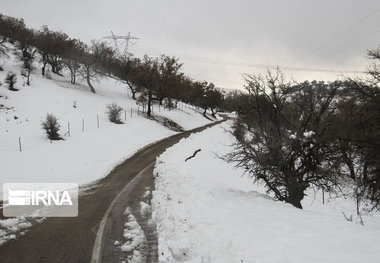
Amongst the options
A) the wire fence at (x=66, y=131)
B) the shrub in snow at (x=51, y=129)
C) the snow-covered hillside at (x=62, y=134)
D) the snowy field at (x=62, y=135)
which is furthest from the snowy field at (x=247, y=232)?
the shrub in snow at (x=51, y=129)

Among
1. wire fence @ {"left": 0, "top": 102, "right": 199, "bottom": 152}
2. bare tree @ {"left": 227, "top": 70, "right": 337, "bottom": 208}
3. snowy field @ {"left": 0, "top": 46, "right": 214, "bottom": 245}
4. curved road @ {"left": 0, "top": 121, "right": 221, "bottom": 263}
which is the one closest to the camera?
curved road @ {"left": 0, "top": 121, "right": 221, "bottom": 263}

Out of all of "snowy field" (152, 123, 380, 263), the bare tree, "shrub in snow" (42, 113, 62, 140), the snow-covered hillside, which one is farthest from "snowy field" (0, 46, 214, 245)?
the bare tree

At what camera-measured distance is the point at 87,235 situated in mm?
7684

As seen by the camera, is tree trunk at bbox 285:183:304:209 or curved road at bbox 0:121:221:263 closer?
curved road at bbox 0:121:221:263

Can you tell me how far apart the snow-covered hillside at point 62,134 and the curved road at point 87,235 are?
174 inches

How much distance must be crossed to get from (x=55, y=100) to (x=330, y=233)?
32245mm

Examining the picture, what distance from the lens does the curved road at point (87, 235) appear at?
6.44 metres

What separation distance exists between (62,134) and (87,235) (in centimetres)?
1846

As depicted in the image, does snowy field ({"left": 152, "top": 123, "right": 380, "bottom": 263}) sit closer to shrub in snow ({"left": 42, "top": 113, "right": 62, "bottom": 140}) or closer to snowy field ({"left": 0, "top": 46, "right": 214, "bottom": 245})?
snowy field ({"left": 0, "top": 46, "right": 214, "bottom": 245})

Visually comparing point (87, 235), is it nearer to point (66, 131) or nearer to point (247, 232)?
point (247, 232)

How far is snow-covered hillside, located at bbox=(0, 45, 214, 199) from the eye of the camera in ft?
54.2

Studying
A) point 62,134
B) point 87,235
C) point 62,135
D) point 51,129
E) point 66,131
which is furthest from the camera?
point 66,131

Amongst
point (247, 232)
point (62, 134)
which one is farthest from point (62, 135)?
point (247, 232)

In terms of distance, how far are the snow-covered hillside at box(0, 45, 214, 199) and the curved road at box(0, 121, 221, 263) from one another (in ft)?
14.5
